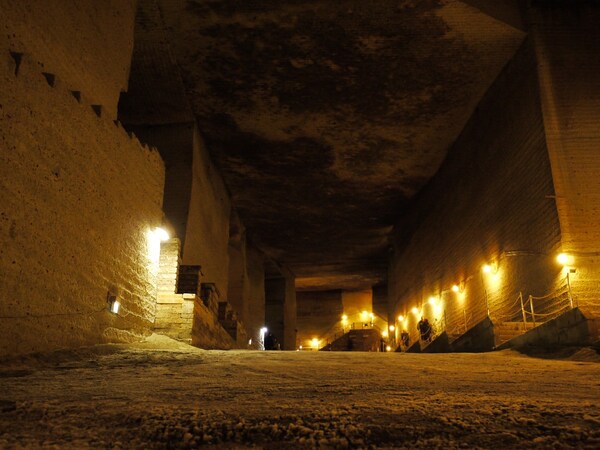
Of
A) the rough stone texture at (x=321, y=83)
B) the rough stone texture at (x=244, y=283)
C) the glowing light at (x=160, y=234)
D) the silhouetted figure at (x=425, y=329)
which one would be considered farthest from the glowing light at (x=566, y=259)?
the rough stone texture at (x=244, y=283)

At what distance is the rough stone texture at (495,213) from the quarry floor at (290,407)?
21.6ft

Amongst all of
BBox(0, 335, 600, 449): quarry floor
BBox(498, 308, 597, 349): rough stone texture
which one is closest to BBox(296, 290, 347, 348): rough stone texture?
BBox(498, 308, 597, 349): rough stone texture

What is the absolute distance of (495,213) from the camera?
46.7ft

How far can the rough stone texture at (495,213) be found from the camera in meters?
12.1

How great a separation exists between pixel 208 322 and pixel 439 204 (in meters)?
9.85

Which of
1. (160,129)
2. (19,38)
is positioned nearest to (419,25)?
(160,129)

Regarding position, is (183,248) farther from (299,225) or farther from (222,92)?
(299,225)

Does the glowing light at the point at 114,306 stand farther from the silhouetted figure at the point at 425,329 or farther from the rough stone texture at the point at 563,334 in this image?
the silhouetted figure at the point at 425,329

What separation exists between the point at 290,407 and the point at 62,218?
4537 millimetres

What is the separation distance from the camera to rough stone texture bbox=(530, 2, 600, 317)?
11016 millimetres

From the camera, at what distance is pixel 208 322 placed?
41.7 ft

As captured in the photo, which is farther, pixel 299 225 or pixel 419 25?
pixel 299 225

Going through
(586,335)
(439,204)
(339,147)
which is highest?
(339,147)

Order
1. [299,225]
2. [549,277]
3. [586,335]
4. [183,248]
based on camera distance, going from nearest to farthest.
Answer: [586,335], [549,277], [183,248], [299,225]
